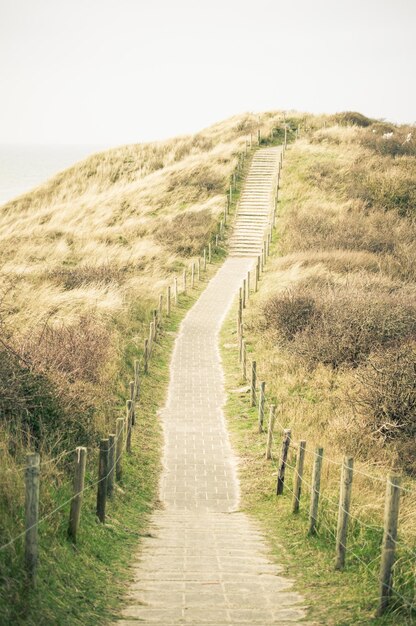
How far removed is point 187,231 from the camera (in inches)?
1414

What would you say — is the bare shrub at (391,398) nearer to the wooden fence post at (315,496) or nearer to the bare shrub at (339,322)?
the bare shrub at (339,322)

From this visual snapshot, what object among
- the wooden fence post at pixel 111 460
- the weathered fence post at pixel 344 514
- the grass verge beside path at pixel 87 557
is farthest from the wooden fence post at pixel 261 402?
the weathered fence post at pixel 344 514

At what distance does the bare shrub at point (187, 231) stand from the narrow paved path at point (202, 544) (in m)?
15.8

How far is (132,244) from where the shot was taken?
114ft

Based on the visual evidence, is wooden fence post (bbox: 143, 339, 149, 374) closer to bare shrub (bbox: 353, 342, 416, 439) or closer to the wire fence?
the wire fence

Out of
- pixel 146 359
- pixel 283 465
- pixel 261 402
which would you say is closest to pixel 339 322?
pixel 261 402

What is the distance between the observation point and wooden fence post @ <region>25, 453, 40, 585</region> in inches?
241

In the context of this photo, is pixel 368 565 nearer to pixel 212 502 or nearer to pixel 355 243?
pixel 212 502

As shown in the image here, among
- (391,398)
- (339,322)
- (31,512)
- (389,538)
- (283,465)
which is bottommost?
(283,465)

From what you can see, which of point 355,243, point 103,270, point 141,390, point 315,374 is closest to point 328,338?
point 315,374

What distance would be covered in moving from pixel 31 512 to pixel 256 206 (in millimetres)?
34988

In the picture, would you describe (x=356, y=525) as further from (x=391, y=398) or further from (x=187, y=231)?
(x=187, y=231)

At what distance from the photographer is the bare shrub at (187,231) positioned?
113 ft

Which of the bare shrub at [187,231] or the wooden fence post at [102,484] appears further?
the bare shrub at [187,231]
